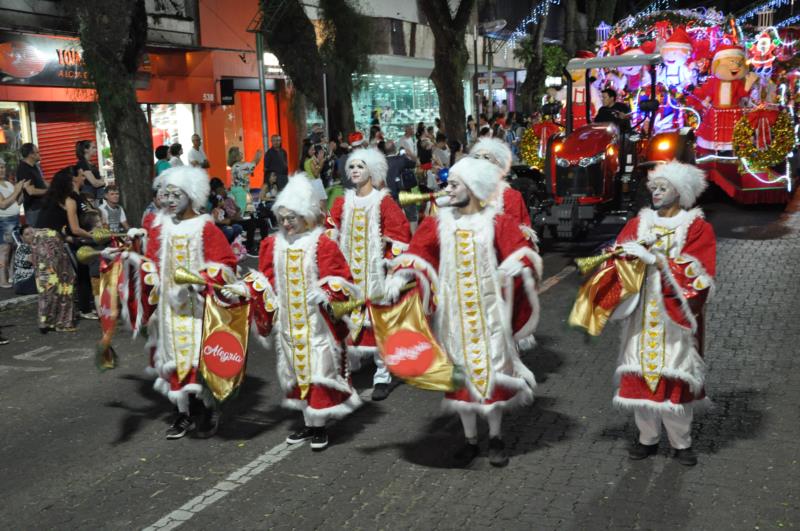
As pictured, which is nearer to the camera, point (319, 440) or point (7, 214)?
point (319, 440)

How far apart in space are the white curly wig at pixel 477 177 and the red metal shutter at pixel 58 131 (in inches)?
506

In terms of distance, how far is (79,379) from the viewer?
25.6ft

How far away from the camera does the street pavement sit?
4.69 metres

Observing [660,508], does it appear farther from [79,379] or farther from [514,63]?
[514,63]

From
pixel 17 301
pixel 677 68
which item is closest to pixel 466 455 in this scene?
pixel 17 301

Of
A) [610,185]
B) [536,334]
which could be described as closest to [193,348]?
[536,334]

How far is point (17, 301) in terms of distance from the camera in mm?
10961

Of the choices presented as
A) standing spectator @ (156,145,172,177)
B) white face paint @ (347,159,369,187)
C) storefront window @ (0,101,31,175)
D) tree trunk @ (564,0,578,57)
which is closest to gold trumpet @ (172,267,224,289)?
white face paint @ (347,159,369,187)

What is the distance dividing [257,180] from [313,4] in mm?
5547

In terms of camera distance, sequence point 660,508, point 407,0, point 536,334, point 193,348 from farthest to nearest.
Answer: point 407,0 → point 536,334 → point 193,348 → point 660,508

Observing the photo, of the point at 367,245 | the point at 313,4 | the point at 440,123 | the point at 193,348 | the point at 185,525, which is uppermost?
the point at 313,4

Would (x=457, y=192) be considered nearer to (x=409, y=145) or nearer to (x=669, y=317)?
(x=669, y=317)

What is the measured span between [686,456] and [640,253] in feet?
4.17

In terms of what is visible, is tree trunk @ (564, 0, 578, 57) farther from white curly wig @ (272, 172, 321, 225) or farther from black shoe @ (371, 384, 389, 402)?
white curly wig @ (272, 172, 321, 225)
